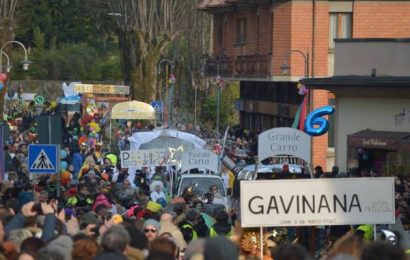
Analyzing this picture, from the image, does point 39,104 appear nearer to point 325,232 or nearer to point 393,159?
point 393,159

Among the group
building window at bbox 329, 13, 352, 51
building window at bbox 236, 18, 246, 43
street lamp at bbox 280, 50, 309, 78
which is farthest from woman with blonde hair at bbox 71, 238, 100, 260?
building window at bbox 236, 18, 246, 43

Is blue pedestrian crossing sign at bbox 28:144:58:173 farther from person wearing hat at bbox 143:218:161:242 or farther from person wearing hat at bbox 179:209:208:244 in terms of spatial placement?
person wearing hat at bbox 143:218:161:242

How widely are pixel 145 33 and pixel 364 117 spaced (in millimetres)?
36944

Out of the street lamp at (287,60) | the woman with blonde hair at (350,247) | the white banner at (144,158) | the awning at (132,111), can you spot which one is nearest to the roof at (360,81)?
the white banner at (144,158)

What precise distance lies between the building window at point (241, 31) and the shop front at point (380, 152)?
866 inches

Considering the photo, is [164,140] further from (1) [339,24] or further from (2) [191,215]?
(2) [191,215]

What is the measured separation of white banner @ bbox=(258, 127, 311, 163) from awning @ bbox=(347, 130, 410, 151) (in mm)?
4676

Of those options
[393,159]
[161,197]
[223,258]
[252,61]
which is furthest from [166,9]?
[223,258]

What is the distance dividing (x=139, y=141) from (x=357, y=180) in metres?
22.3

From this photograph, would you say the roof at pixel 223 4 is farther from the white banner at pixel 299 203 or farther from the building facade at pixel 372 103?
the white banner at pixel 299 203

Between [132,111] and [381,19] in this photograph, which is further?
[132,111]

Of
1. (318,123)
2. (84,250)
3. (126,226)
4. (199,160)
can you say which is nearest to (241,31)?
(318,123)

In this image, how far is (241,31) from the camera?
2142 inches

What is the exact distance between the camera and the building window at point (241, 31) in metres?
53.9
